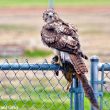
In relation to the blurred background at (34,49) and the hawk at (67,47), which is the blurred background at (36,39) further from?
the hawk at (67,47)

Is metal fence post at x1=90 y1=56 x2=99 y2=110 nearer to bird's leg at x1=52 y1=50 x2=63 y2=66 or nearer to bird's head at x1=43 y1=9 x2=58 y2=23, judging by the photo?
bird's leg at x1=52 y1=50 x2=63 y2=66

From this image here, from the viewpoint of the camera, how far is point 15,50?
A: 1911cm

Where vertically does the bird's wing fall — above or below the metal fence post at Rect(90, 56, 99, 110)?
above

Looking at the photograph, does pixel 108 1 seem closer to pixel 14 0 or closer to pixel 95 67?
pixel 14 0

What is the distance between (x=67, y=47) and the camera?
625 centimetres

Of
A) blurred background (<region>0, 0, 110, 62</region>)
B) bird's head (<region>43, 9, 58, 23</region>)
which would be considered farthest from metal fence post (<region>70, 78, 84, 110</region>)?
blurred background (<region>0, 0, 110, 62</region>)

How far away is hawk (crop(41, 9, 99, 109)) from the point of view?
19.1 feet

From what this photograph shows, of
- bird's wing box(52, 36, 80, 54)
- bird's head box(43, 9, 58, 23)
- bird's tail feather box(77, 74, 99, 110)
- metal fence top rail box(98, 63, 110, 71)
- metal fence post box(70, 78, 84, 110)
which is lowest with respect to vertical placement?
metal fence post box(70, 78, 84, 110)

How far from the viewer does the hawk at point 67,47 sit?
583 cm

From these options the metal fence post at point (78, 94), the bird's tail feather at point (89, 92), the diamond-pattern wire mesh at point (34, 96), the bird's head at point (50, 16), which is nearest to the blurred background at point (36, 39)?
the diamond-pattern wire mesh at point (34, 96)

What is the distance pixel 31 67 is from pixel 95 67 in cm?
63

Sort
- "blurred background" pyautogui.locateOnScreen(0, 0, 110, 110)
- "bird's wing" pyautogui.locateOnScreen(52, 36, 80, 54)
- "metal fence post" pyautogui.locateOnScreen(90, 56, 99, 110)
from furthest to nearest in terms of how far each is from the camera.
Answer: "blurred background" pyautogui.locateOnScreen(0, 0, 110, 110) < "bird's wing" pyautogui.locateOnScreen(52, 36, 80, 54) < "metal fence post" pyautogui.locateOnScreen(90, 56, 99, 110)

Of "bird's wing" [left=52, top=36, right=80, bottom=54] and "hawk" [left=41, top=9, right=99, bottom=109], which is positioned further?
"bird's wing" [left=52, top=36, right=80, bottom=54]

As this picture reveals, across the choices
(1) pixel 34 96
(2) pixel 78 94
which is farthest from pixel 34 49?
(2) pixel 78 94
